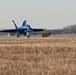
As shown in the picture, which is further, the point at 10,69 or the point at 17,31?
the point at 17,31

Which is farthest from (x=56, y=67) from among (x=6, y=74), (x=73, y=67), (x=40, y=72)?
(x=6, y=74)

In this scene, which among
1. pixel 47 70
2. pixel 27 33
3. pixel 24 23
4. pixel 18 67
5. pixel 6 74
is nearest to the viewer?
pixel 6 74

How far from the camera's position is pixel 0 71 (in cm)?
1298

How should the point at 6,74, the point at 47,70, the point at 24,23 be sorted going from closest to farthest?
the point at 6,74, the point at 47,70, the point at 24,23

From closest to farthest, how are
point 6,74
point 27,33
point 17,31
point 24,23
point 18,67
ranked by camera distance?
1. point 6,74
2. point 18,67
3. point 27,33
4. point 17,31
5. point 24,23

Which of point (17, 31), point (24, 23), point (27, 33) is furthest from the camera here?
point (24, 23)

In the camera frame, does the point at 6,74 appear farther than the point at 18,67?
No

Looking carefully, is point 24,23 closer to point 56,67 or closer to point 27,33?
point 27,33

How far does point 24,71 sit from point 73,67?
6.27ft

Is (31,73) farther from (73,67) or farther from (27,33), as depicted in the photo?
(27,33)

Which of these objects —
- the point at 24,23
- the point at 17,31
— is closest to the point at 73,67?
the point at 17,31

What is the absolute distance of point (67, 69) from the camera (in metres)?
13.4

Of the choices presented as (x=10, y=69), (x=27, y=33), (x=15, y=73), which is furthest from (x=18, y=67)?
(x=27, y=33)

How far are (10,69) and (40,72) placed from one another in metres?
1.32
